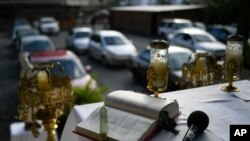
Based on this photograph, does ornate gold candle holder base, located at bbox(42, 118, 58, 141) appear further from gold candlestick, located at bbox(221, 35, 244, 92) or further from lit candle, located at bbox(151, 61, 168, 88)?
gold candlestick, located at bbox(221, 35, 244, 92)

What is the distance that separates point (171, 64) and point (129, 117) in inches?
331

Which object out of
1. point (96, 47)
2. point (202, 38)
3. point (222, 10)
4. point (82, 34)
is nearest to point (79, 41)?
point (82, 34)

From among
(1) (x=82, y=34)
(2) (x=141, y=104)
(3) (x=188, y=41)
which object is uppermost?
(2) (x=141, y=104)

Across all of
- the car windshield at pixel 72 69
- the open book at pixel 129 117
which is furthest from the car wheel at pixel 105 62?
the open book at pixel 129 117

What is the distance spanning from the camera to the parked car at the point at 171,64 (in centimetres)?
1041

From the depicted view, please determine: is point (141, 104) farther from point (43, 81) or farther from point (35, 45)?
point (35, 45)

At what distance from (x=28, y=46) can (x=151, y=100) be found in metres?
12.9

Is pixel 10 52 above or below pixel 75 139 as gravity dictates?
below

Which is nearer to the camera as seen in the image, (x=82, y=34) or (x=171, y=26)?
(x=82, y=34)

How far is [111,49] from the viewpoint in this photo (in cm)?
1593

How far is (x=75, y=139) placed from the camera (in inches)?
123

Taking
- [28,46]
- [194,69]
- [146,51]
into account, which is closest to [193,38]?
[146,51]

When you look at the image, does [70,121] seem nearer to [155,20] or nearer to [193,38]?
[193,38]

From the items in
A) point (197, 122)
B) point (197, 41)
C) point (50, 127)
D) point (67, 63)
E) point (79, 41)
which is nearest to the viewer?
point (197, 122)
